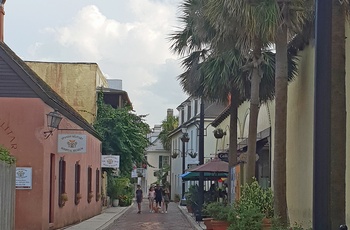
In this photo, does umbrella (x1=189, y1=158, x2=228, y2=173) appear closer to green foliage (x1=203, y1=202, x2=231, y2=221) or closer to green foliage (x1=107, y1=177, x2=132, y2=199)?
green foliage (x1=203, y1=202, x2=231, y2=221)

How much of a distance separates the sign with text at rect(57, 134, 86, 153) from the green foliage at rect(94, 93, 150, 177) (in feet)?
55.4

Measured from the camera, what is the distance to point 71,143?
70.7ft

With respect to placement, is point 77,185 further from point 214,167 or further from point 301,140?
point 301,140

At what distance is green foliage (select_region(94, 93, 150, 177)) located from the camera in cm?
3950

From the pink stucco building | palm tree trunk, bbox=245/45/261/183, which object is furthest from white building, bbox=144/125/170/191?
palm tree trunk, bbox=245/45/261/183

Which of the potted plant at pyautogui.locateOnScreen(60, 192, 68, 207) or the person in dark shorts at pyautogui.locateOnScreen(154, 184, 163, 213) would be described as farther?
the person in dark shorts at pyautogui.locateOnScreen(154, 184, 163, 213)

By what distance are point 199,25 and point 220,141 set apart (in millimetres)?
27885

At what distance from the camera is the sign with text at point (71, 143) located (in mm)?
21281

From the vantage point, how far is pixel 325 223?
6156 mm

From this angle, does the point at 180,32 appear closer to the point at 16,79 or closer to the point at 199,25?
the point at 199,25

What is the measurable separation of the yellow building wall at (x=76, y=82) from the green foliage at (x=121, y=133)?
85cm

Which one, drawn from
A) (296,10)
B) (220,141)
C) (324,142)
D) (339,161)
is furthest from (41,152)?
(220,141)

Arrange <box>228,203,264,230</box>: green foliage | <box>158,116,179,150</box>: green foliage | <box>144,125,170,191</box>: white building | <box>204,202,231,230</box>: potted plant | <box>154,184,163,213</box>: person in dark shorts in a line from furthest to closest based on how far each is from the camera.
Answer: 1. <box>144,125,170,191</box>: white building
2. <box>158,116,179,150</box>: green foliage
3. <box>154,184,163,213</box>: person in dark shorts
4. <box>204,202,231,230</box>: potted plant
5. <box>228,203,264,230</box>: green foliage

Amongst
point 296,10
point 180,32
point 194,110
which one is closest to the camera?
point 296,10
